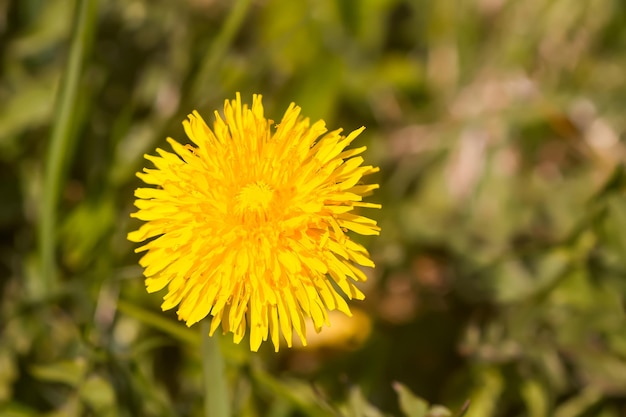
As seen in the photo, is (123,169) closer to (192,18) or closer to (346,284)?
(192,18)

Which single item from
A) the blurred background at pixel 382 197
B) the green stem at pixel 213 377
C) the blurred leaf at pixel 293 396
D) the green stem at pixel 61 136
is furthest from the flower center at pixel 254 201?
the green stem at pixel 61 136

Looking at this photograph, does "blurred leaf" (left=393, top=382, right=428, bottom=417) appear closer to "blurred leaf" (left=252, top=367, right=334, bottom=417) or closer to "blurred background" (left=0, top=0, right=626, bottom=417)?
"blurred background" (left=0, top=0, right=626, bottom=417)

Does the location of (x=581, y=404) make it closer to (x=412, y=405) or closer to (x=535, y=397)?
(x=535, y=397)

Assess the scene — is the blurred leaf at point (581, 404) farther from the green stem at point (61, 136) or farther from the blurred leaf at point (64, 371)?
the green stem at point (61, 136)

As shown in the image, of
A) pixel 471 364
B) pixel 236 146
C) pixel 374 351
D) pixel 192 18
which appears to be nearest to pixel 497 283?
pixel 471 364

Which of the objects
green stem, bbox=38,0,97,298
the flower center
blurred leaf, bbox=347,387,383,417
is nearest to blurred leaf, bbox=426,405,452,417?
blurred leaf, bbox=347,387,383,417

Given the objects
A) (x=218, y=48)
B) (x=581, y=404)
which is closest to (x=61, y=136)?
(x=218, y=48)
